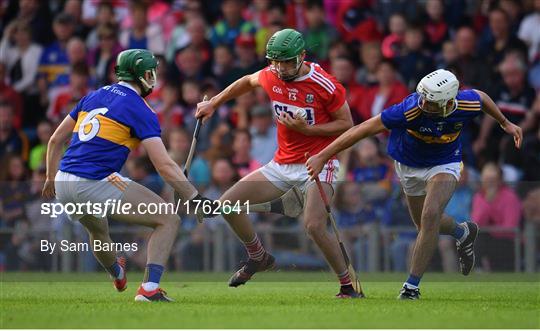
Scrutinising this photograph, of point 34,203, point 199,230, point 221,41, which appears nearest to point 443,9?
point 221,41

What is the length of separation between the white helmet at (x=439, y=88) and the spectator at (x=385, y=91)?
7.09 metres

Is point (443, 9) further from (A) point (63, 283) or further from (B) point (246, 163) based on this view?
(A) point (63, 283)

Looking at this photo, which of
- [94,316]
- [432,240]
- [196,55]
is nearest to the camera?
[94,316]

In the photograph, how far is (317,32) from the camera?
21.7 m

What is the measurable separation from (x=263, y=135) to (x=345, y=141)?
7.49m

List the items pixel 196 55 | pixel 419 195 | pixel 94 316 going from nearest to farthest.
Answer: pixel 94 316, pixel 419 195, pixel 196 55

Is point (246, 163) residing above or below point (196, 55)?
below

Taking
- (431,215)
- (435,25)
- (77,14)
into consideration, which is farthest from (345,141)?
(77,14)

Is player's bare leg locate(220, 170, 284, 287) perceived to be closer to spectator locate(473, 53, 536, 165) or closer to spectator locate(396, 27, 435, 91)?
spectator locate(473, 53, 536, 165)

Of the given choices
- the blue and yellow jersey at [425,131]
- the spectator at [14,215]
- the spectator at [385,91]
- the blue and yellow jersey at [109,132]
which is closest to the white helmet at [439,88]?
the blue and yellow jersey at [425,131]

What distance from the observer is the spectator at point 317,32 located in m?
21.5

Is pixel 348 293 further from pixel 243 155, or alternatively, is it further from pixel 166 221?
pixel 243 155

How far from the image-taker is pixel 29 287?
15.4m

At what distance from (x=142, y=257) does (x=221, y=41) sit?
4.68 meters
